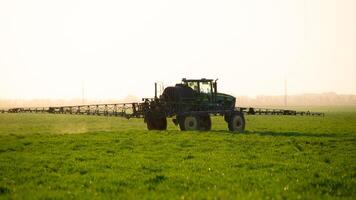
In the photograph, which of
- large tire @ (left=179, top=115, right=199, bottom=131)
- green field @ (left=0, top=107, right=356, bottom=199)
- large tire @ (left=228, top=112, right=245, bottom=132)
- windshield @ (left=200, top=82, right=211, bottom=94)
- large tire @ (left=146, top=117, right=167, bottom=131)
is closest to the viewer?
green field @ (left=0, top=107, right=356, bottom=199)

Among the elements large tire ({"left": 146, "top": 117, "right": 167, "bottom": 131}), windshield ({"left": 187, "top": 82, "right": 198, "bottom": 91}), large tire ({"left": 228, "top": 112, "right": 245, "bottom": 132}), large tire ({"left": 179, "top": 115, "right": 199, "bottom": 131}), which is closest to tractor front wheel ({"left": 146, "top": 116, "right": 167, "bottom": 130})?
large tire ({"left": 146, "top": 117, "right": 167, "bottom": 131})

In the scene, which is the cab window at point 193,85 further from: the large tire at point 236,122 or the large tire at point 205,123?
the large tire at point 236,122

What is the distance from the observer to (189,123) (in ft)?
108

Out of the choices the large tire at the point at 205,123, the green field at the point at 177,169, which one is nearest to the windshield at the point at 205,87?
the large tire at the point at 205,123

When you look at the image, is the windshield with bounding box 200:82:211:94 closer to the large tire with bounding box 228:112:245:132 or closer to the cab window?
the cab window

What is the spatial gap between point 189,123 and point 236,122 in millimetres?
4120

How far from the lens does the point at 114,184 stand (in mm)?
13398

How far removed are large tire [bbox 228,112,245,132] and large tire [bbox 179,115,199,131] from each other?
10.4ft

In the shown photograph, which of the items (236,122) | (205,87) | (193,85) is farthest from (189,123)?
(236,122)

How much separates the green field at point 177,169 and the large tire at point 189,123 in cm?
727

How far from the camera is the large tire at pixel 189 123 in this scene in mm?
32875

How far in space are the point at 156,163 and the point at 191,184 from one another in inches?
162

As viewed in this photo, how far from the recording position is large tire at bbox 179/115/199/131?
32875mm

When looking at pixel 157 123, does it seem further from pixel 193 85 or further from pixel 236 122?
pixel 236 122
